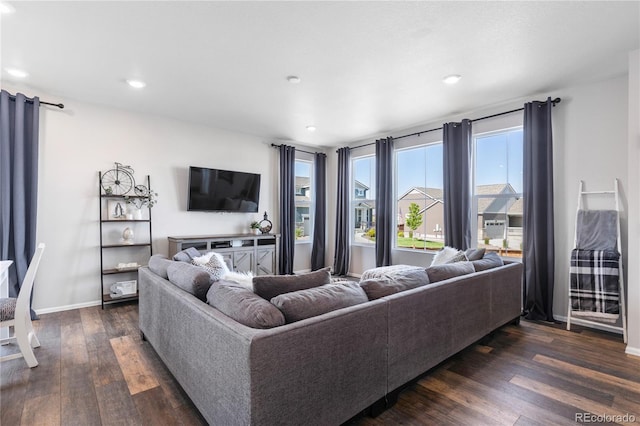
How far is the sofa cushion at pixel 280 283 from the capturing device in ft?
6.00

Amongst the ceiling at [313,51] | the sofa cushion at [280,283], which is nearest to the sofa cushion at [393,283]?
the sofa cushion at [280,283]

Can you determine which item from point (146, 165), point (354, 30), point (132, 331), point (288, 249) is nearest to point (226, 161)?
point (146, 165)

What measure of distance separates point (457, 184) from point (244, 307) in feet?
12.0

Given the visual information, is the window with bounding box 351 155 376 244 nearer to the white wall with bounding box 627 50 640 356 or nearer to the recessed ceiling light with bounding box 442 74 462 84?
the recessed ceiling light with bounding box 442 74 462 84

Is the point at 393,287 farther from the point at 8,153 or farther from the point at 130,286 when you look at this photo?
the point at 8,153

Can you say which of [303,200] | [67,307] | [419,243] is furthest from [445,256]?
[67,307]

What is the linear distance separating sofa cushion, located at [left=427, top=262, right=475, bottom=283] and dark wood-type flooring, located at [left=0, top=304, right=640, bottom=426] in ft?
2.19

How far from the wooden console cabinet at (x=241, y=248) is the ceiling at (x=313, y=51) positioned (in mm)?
1835

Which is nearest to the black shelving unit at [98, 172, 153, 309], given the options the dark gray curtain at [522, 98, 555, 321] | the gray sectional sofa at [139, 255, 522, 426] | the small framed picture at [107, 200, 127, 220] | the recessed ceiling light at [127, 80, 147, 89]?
the small framed picture at [107, 200, 127, 220]

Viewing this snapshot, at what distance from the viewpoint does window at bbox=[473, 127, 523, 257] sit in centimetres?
393

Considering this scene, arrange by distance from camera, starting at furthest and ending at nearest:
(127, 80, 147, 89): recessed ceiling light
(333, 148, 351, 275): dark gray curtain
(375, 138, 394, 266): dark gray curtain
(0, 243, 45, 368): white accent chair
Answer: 1. (333, 148, 351, 275): dark gray curtain
2. (375, 138, 394, 266): dark gray curtain
3. (127, 80, 147, 89): recessed ceiling light
4. (0, 243, 45, 368): white accent chair

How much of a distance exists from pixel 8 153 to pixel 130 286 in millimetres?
1963

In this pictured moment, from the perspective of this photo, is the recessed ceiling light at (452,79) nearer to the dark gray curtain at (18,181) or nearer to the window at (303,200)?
the window at (303,200)

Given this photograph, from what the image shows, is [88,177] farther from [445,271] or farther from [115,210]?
[445,271]
